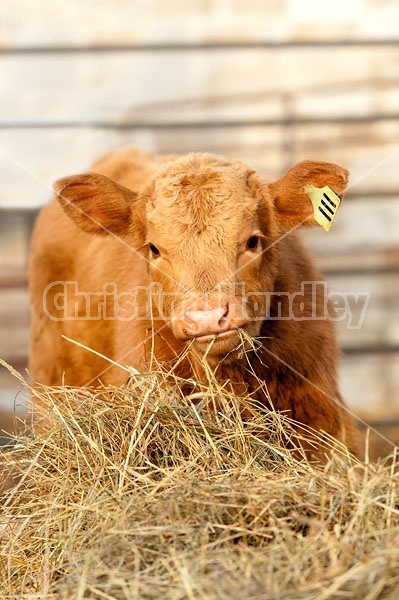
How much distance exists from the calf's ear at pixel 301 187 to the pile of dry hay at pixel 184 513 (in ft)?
3.46

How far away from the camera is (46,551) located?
2.46m

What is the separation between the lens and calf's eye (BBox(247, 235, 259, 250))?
3498 millimetres

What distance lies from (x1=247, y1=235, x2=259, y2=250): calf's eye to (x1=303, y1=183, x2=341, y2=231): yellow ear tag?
0.84ft

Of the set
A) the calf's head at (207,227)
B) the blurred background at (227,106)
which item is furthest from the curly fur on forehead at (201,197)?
the blurred background at (227,106)

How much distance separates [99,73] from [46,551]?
218 inches

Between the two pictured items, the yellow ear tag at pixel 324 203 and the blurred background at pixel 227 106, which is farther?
the blurred background at pixel 227 106

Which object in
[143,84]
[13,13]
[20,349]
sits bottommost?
[20,349]

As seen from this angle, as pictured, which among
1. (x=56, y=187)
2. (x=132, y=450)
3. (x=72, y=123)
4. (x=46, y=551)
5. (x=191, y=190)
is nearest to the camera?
(x=46, y=551)

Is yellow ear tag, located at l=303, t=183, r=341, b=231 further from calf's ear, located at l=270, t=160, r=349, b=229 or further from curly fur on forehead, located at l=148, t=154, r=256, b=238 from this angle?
curly fur on forehead, located at l=148, t=154, r=256, b=238

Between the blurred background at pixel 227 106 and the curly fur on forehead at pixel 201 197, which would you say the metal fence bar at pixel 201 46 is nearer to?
the blurred background at pixel 227 106

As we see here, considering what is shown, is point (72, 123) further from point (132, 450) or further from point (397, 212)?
point (132, 450)

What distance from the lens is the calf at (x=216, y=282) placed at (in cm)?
324

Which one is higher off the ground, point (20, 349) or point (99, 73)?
point (99, 73)

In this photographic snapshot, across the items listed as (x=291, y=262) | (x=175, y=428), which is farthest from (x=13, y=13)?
(x=175, y=428)
